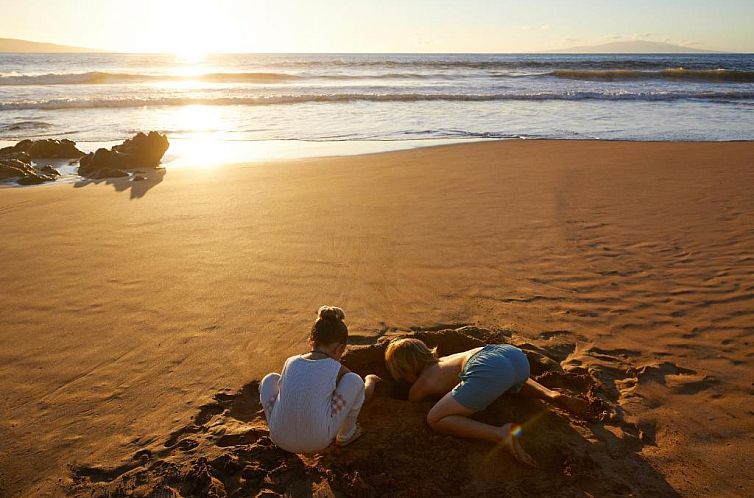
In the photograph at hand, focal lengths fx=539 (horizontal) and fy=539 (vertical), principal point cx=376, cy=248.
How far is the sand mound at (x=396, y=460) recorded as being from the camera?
2668 mm

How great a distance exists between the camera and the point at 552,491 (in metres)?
2.63

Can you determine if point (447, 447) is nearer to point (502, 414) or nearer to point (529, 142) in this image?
point (502, 414)

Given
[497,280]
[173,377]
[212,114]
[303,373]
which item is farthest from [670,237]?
[212,114]

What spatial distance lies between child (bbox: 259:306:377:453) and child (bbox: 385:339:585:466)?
1.72 ft

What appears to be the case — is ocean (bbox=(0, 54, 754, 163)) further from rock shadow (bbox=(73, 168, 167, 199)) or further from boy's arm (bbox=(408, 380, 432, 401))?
boy's arm (bbox=(408, 380, 432, 401))

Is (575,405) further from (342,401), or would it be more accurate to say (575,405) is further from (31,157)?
(31,157)

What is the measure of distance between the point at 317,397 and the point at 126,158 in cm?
867

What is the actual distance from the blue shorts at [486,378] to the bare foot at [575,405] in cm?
27

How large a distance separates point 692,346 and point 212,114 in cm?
1711

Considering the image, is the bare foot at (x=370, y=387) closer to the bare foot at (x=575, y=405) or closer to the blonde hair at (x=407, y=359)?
the blonde hair at (x=407, y=359)

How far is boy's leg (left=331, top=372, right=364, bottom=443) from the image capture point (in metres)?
2.87

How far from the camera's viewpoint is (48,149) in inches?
446

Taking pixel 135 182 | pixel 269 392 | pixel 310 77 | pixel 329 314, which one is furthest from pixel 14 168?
pixel 310 77

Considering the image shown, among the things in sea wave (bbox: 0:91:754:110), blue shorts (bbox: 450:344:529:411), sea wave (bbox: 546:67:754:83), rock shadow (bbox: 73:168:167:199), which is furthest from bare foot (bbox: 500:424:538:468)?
sea wave (bbox: 546:67:754:83)
